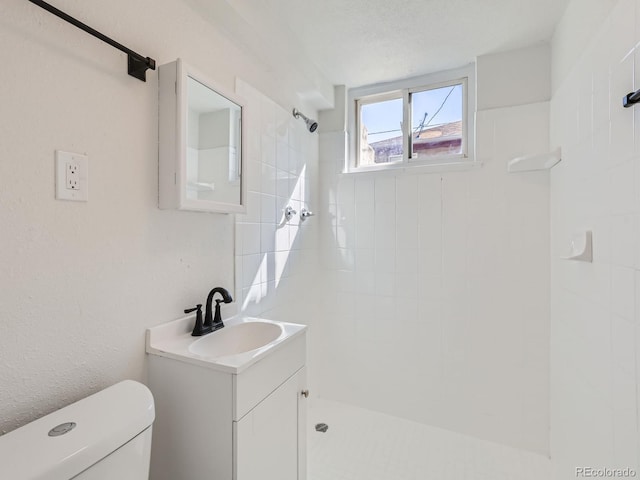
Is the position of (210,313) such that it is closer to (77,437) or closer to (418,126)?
(77,437)

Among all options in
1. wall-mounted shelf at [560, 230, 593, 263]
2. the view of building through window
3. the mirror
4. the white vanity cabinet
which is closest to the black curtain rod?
the mirror

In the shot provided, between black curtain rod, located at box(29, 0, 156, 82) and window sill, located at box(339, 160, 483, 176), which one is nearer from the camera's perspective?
black curtain rod, located at box(29, 0, 156, 82)

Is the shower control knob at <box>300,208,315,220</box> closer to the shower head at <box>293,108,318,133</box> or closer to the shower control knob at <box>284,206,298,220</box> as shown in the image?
the shower control knob at <box>284,206,298,220</box>

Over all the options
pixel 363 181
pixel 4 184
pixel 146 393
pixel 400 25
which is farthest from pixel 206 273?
pixel 400 25

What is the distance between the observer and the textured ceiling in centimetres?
145

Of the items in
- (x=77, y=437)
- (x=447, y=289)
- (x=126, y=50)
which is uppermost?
(x=126, y=50)

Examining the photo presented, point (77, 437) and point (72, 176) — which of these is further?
point (72, 176)

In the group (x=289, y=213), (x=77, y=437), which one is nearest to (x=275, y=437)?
(x=77, y=437)

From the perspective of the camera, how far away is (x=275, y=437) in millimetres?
1136

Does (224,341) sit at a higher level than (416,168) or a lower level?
lower

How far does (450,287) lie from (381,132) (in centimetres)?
121

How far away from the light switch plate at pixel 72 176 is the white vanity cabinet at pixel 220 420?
0.58m

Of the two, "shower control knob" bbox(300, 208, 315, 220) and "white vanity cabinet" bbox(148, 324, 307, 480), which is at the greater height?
"shower control knob" bbox(300, 208, 315, 220)

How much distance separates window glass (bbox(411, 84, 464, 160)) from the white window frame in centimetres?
3
